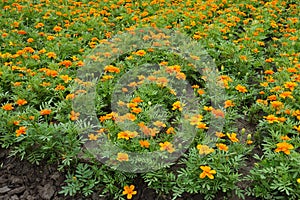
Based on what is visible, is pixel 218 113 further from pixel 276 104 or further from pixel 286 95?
pixel 286 95

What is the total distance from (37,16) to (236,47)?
3217mm

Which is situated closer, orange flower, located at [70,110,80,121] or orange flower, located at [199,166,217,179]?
orange flower, located at [199,166,217,179]

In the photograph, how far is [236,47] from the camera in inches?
185

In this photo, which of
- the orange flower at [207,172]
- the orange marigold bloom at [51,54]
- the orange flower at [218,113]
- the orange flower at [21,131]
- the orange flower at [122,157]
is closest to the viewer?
the orange flower at [207,172]

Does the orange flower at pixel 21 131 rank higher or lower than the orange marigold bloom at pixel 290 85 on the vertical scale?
lower

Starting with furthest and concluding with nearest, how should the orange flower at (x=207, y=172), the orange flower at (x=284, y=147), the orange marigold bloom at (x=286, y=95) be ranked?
the orange marigold bloom at (x=286, y=95) < the orange flower at (x=284, y=147) < the orange flower at (x=207, y=172)

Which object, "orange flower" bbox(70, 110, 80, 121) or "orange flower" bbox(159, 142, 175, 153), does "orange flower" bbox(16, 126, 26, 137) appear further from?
"orange flower" bbox(159, 142, 175, 153)

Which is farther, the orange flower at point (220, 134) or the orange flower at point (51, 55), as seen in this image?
the orange flower at point (51, 55)

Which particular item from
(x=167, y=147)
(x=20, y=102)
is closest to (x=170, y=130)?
(x=167, y=147)

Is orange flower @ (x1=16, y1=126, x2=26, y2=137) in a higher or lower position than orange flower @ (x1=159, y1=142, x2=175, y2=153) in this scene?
higher

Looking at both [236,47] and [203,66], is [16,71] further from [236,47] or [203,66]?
[236,47]

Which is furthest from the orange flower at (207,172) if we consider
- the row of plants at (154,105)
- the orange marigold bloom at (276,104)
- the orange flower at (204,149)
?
the orange marigold bloom at (276,104)

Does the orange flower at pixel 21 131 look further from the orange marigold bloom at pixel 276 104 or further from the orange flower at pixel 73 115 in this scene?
the orange marigold bloom at pixel 276 104

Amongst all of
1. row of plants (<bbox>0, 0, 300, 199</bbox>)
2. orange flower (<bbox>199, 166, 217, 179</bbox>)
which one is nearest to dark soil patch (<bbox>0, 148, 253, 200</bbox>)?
row of plants (<bbox>0, 0, 300, 199</bbox>)
